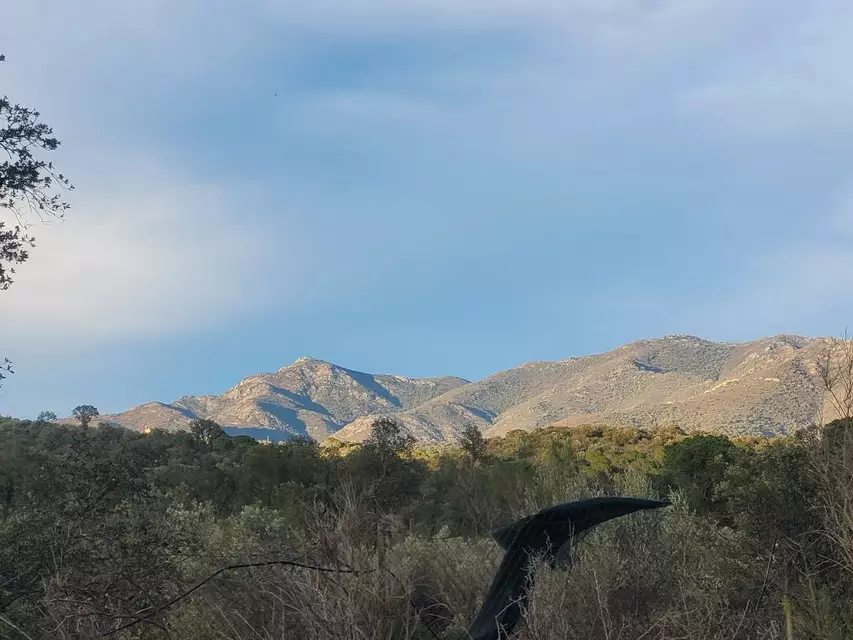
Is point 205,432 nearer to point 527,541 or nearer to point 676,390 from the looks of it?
point 527,541

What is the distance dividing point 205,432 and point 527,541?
1856 inches

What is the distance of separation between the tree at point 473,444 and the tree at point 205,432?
16.3 metres

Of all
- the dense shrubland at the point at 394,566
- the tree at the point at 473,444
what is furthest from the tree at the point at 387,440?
the dense shrubland at the point at 394,566

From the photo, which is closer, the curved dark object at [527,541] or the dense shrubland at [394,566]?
the dense shrubland at [394,566]

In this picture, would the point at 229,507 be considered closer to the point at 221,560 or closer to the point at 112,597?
the point at 221,560

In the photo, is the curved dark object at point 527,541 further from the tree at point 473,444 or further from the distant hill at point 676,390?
the tree at point 473,444

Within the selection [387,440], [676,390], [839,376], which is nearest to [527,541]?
[839,376]

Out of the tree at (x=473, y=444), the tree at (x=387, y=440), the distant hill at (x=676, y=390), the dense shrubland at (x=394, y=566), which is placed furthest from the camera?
the distant hill at (x=676, y=390)

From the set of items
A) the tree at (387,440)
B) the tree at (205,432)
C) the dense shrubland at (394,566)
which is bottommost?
the dense shrubland at (394,566)

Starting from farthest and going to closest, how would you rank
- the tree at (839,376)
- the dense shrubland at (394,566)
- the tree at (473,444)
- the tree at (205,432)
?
the tree at (205,432), the tree at (473,444), the tree at (839,376), the dense shrubland at (394,566)

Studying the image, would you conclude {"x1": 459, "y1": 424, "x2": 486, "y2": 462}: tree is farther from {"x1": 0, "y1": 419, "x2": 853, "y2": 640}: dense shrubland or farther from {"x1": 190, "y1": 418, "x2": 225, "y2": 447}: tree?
{"x1": 0, "y1": 419, "x2": 853, "y2": 640}: dense shrubland

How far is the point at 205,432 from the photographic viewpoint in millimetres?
52531

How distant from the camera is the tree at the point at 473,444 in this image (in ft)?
154

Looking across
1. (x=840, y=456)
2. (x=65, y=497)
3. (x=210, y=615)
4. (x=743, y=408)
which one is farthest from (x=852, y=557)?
(x=743, y=408)
